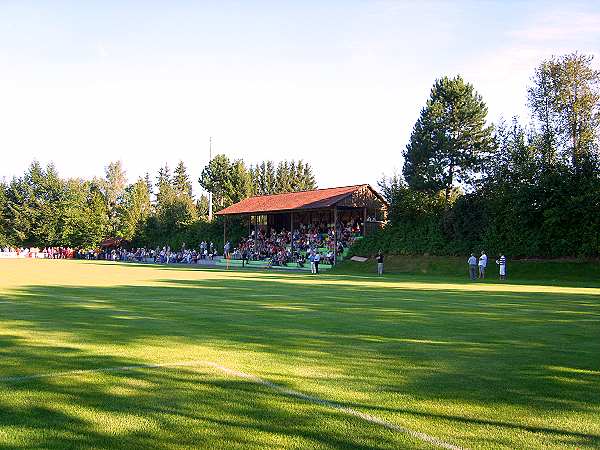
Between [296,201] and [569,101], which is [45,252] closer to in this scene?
[296,201]

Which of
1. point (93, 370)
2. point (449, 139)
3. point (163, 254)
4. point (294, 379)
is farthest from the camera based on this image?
point (163, 254)

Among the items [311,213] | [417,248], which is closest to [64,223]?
[311,213]

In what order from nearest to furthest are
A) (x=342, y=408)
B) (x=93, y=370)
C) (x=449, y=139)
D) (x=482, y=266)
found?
(x=342, y=408) → (x=93, y=370) → (x=482, y=266) → (x=449, y=139)

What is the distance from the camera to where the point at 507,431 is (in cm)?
502

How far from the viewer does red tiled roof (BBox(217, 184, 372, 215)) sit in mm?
48688

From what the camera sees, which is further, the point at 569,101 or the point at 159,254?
the point at 159,254

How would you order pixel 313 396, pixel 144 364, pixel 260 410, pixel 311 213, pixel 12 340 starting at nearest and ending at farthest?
pixel 260 410
pixel 313 396
pixel 144 364
pixel 12 340
pixel 311 213

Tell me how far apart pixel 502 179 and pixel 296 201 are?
774 inches

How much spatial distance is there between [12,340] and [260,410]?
18.4 feet

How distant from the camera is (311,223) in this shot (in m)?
56.8

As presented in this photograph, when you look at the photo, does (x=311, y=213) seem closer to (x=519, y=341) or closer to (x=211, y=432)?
(x=519, y=341)

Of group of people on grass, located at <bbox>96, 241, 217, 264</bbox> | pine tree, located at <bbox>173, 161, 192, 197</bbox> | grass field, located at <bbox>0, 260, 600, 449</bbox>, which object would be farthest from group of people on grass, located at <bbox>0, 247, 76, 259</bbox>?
grass field, located at <bbox>0, 260, 600, 449</bbox>

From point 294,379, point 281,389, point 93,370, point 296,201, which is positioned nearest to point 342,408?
point 281,389

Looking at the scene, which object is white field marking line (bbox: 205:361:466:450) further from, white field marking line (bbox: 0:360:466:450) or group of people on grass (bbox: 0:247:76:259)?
group of people on grass (bbox: 0:247:76:259)
